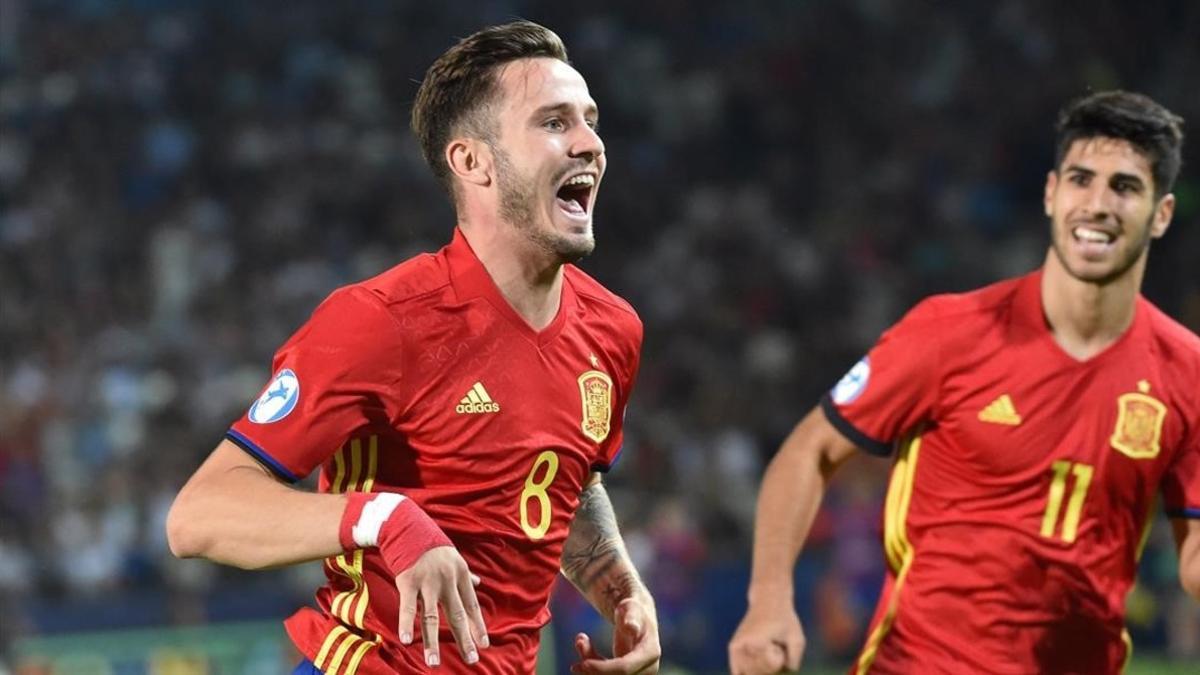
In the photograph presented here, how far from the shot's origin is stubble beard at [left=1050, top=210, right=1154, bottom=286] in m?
5.00

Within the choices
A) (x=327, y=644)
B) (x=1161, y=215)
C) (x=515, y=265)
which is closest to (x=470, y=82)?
(x=515, y=265)

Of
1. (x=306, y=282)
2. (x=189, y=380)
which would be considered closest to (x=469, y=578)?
(x=189, y=380)

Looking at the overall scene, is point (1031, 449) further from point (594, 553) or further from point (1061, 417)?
point (594, 553)

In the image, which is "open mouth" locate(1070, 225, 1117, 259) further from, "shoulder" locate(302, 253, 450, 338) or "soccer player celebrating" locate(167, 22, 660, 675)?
"shoulder" locate(302, 253, 450, 338)

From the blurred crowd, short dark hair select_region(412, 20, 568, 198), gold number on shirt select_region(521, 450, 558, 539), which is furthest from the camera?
the blurred crowd

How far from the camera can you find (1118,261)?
502 cm

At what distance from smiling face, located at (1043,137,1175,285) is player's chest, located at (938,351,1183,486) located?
28cm

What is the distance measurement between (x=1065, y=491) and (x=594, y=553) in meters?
1.39

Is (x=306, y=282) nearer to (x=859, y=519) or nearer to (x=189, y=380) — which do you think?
(x=189, y=380)

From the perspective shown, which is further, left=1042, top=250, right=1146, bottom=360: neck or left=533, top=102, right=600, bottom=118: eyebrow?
left=1042, top=250, right=1146, bottom=360: neck

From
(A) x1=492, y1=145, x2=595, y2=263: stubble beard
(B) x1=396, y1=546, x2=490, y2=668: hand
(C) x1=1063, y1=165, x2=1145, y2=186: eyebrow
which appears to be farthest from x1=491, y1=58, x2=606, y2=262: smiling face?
(C) x1=1063, y1=165, x2=1145, y2=186: eyebrow

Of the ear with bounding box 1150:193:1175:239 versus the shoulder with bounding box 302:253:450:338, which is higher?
the ear with bounding box 1150:193:1175:239

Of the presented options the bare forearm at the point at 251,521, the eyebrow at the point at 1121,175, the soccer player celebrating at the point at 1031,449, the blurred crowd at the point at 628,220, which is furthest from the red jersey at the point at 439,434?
the blurred crowd at the point at 628,220

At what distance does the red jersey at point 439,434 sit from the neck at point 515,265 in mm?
31
